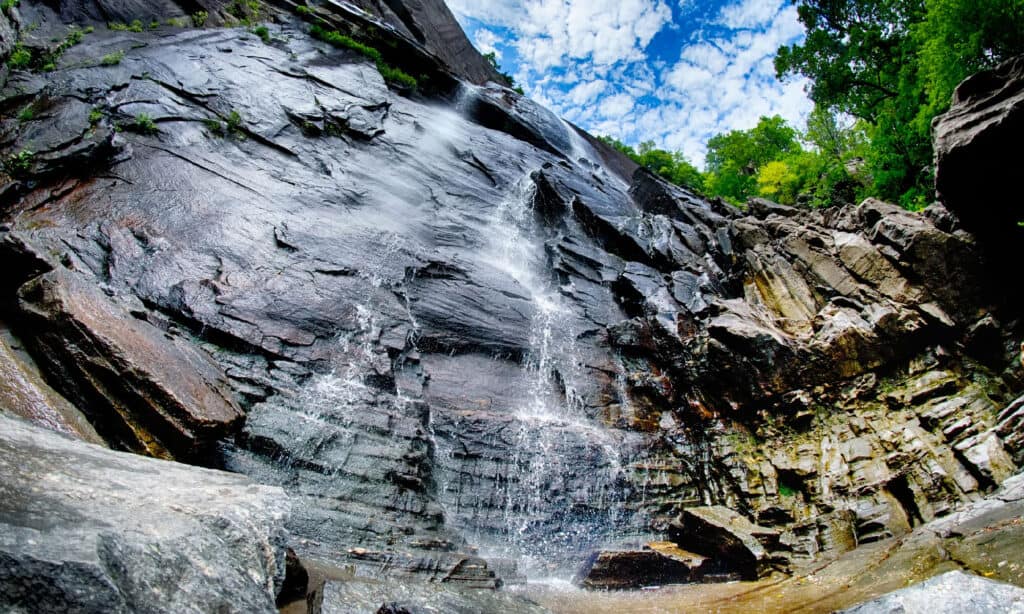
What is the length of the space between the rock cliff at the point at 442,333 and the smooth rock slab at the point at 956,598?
6550 millimetres

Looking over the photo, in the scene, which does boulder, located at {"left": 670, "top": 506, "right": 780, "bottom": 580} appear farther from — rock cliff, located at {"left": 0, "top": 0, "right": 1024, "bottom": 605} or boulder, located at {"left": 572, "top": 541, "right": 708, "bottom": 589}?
boulder, located at {"left": 572, "top": 541, "right": 708, "bottom": 589}

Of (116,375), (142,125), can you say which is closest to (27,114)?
(142,125)

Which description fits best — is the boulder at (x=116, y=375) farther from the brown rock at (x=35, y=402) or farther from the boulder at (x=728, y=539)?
the boulder at (x=728, y=539)

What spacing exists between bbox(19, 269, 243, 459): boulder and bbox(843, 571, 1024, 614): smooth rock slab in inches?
369

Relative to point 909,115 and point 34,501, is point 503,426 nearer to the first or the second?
point 34,501

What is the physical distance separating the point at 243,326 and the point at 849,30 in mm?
33568

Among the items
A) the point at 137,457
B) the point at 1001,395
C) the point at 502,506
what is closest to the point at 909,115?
the point at 1001,395

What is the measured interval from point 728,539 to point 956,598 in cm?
682

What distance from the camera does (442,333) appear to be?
1532cm

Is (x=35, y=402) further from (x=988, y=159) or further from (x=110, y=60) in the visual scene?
(x=988, y=159)

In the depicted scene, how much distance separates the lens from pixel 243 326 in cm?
1206

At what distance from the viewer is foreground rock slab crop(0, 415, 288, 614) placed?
2840 millimetres

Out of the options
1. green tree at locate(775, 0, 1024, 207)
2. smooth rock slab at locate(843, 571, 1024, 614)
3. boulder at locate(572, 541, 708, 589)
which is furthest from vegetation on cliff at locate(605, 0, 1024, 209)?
smooth rock slab at locate(843, 571, 1024, 614)

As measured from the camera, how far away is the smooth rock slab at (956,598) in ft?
14.7
